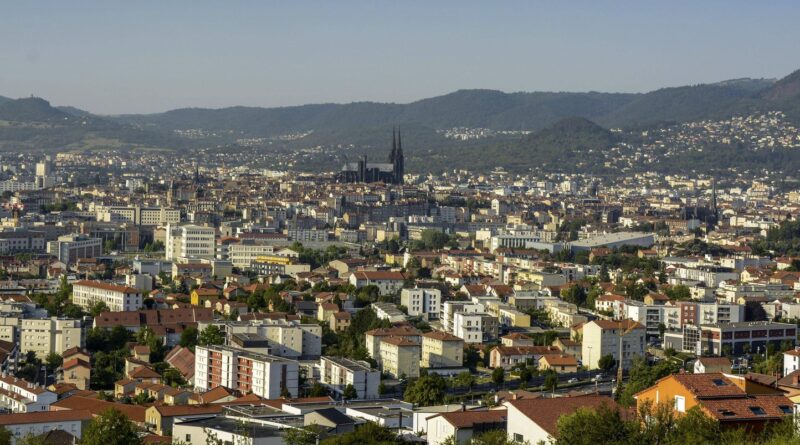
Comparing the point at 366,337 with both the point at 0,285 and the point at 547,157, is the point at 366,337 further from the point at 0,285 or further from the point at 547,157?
the point at 547,157

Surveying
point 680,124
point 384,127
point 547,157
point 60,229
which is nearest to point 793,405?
point 60,229

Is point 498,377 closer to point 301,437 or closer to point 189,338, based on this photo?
point 189,338

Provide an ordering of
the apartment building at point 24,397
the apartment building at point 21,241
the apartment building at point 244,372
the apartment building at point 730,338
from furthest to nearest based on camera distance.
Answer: the apartment building at point 21,241 → the apartment building at point 730,338 → the apartment building at point 244,372 → the apartment building at point 24,397

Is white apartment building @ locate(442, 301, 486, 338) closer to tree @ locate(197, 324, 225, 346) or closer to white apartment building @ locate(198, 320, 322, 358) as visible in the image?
white apartment building @ locate(198, 320, 322, 358)

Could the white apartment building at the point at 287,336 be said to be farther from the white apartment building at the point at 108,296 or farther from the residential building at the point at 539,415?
the residential building at the point at 539,415

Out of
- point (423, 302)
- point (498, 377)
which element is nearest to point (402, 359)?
point (498, 377)

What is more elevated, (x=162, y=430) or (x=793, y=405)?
(x=793, y=405)

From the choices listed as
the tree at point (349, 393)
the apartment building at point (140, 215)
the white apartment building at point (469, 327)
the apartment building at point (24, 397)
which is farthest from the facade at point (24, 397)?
the apartment building at point (140, 215)
